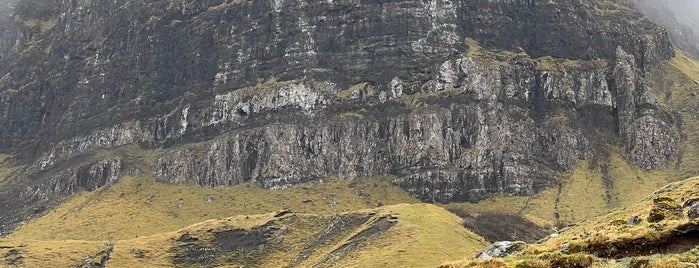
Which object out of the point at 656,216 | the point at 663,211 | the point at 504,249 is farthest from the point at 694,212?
the point at 504,249

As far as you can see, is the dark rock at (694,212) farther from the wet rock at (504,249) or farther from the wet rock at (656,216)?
the wet rock at (504,249)

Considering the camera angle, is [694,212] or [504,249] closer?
[694,212]

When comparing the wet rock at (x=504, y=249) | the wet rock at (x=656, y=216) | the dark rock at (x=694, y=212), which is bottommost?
the wet rock at (x=504, y=249)

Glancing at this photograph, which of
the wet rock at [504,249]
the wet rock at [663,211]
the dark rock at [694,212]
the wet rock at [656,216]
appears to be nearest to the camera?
the dark rock at [694,212]

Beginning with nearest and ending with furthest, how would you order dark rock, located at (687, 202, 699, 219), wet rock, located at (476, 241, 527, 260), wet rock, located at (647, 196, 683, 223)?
dark rock, located at (687, 202, 699, 219) → wet rock, located at (647, 196, 683, 223) → wet rock, located at (476, 241, 527, 260)

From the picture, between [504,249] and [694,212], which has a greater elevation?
[694,212]

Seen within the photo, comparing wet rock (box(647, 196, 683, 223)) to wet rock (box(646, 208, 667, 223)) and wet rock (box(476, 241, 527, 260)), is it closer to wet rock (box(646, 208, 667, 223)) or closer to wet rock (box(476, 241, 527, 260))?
wet rock (box(646, 208, 667, 223))

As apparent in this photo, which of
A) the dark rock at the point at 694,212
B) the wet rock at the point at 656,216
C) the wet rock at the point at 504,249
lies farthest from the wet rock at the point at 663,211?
the wet rock at the point at 504,249

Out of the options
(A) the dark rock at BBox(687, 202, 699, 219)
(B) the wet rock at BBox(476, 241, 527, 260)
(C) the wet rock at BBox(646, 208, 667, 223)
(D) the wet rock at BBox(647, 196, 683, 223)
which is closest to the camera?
(A) the dark rock at BBox(687, 202, 699, 219)

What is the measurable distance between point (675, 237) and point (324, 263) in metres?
143

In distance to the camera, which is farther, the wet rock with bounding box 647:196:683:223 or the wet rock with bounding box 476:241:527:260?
the wet rock with bounding box 476:241:527:260

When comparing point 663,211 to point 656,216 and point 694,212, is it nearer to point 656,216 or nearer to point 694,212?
point 656,216

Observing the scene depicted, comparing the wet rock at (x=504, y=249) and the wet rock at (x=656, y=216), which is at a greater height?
the wet rock at (x=656, y=216)

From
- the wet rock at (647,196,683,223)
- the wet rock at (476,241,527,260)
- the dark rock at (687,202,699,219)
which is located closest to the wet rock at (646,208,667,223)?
the wet rock at (647,196,683,223)
